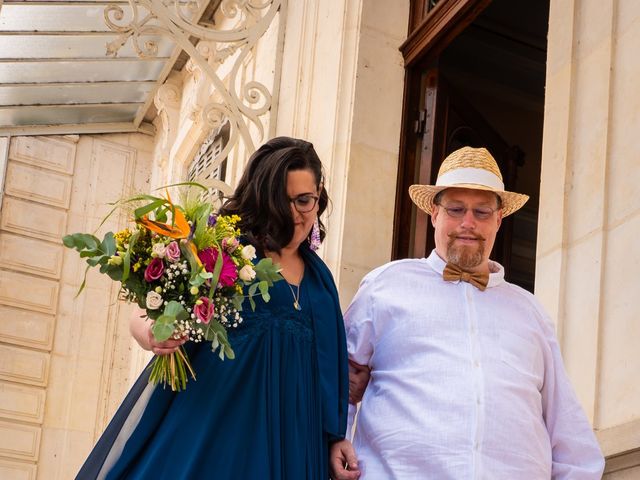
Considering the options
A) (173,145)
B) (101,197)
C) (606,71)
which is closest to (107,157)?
(101,197)

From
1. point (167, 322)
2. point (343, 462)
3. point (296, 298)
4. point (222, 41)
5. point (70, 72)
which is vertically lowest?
point (343, 462)

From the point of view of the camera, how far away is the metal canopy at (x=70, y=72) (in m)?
9.45

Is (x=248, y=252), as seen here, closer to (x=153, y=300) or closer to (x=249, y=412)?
(x=153, y=300)

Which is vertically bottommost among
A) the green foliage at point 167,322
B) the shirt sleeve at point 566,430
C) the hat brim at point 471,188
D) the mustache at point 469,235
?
the shirt sleeve at point 566,430

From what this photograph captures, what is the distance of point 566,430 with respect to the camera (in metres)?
3.91

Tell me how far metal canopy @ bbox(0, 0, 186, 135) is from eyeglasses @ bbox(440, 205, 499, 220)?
17.2ft

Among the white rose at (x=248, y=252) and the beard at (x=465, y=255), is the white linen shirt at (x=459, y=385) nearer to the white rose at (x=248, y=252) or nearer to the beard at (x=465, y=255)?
the beard at (x=465, y=255)

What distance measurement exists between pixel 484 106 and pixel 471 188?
5.69m

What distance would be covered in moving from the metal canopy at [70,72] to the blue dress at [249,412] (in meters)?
5.52

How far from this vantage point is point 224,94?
279 inches

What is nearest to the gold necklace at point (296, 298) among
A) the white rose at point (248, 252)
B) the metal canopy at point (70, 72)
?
the white rose at point (248, 252)

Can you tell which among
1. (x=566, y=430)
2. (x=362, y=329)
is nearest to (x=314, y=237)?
(x=362, y=329)

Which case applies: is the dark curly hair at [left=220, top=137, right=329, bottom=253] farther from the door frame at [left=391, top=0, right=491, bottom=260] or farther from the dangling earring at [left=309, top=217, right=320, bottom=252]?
the door frame at [left=391, top=0, right=491, bottom=260]

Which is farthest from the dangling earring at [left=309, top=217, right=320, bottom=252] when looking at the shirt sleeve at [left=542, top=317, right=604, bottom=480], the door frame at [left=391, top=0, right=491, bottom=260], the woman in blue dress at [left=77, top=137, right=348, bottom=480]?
the door frame at [left=391, top=0, right=491, bottom=260]
